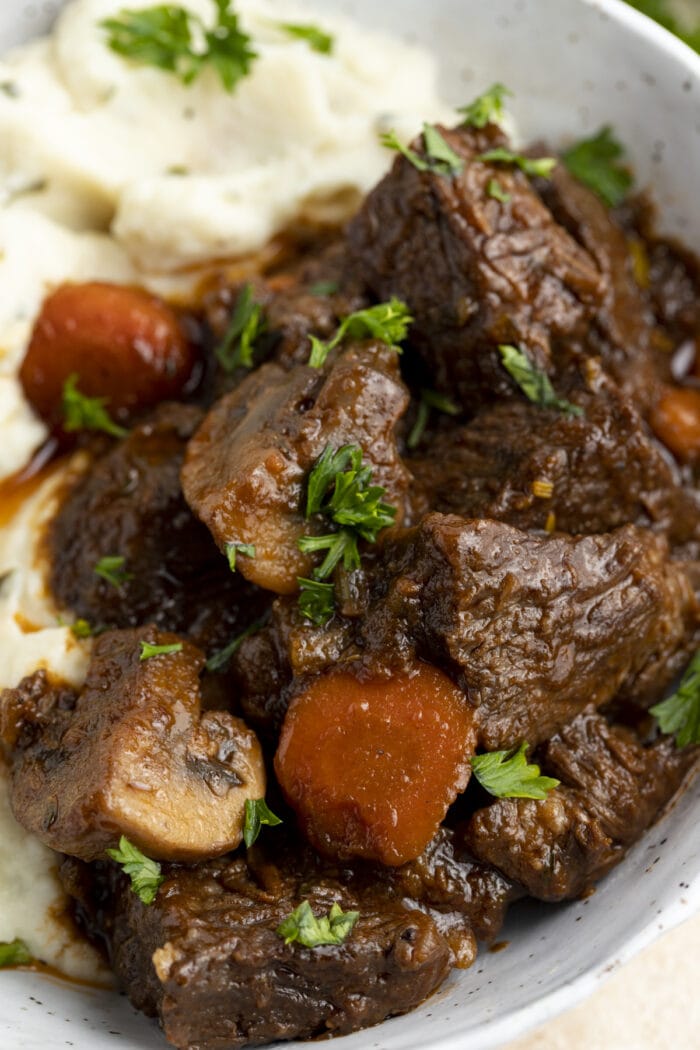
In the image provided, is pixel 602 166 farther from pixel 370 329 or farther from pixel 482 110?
pixel 370 329

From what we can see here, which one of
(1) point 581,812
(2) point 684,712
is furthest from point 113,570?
(2) point 684,712

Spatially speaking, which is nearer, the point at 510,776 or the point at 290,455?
the point at 510,776

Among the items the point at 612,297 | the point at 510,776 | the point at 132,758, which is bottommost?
the point at 132,758

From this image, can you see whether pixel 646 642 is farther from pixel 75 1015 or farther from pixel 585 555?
pixel 75 1015

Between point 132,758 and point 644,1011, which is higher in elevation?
point 132,758

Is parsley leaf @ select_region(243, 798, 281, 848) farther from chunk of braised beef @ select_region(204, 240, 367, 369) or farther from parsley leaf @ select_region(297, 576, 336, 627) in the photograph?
chunk of braised beef @ select_region(204, 240, 367, 369)

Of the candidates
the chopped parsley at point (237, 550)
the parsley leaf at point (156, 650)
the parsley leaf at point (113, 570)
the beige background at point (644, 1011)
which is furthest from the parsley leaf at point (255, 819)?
the beige background at point (644, 1011)
